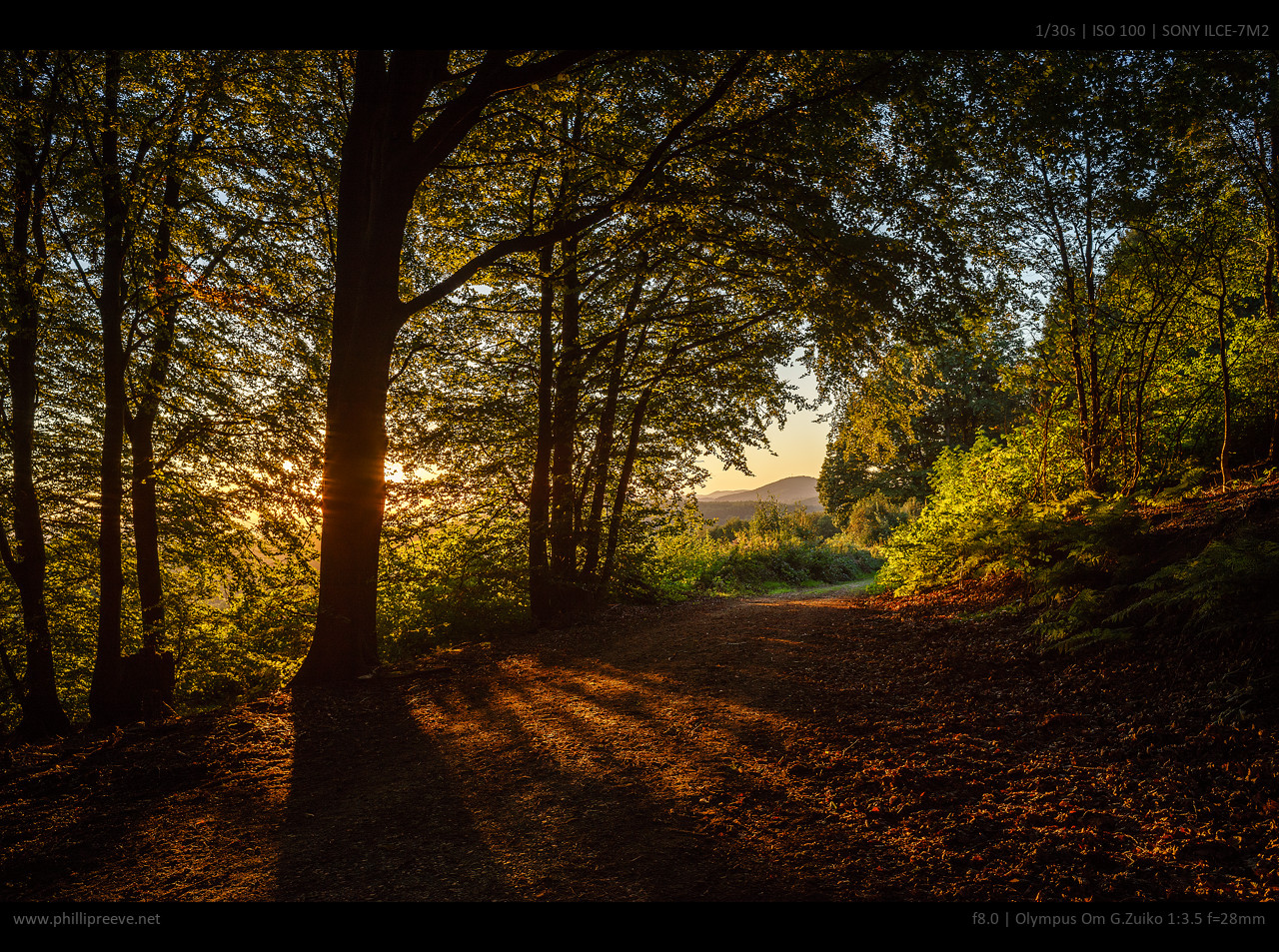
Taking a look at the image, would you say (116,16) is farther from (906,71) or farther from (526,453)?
(526,453)

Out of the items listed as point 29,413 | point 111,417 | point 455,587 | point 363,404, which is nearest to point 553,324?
point 455,587

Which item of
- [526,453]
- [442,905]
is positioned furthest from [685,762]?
[526,453]

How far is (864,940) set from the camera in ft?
6.80

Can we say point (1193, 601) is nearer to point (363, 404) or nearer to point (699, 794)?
point (699, 794)

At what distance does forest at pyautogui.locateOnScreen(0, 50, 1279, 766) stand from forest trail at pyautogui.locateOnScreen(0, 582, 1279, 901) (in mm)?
1161

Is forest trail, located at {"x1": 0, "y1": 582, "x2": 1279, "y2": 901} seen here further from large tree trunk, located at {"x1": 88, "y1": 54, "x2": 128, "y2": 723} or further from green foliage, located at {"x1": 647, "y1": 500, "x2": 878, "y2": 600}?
green foliage, located at {"x1": 647, "y1": 500, "x2": 878, "y2": 600}

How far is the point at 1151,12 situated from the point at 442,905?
699 centimetres

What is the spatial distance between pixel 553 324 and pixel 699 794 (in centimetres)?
1004

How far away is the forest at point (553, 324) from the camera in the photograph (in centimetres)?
598

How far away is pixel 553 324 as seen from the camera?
11.8m

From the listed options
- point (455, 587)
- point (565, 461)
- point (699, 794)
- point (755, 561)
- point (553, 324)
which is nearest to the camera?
point (699, 794)

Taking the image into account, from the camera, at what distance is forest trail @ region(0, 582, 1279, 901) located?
2459 mm

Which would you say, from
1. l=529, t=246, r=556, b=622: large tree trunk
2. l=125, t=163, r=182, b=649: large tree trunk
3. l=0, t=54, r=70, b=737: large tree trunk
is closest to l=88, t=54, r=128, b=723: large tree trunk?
l=125, t=163, r=182, b=649: large tree trunk

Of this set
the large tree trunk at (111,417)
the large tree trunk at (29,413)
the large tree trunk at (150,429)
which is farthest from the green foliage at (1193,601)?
the large tree trunk at (29,413)
